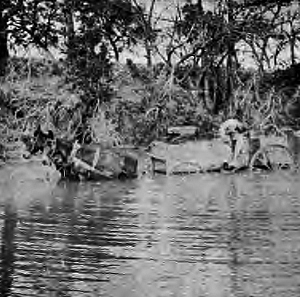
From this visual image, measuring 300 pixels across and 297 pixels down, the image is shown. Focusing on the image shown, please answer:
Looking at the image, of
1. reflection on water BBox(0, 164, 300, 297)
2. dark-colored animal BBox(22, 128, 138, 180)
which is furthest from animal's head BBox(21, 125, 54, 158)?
reflection on water BBox(0, 164, 300, 297)

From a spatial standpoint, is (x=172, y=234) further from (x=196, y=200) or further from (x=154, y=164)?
(x=154, y=164)

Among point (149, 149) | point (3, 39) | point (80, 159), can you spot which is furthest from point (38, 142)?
point (3, 39)

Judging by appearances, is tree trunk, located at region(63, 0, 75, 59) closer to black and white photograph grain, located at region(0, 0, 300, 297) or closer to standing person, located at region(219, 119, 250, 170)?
black and white photograph grain, located at region(0, 0, 300, 297)

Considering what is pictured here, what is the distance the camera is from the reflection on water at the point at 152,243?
5566 millimetres

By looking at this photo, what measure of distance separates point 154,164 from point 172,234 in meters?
9.73

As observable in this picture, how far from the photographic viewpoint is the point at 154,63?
74.4ft

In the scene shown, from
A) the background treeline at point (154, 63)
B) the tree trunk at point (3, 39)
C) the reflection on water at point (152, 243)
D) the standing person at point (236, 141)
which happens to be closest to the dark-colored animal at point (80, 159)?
the reflection on water at point (152, 243)

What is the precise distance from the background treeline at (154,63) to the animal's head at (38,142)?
13.9 feet

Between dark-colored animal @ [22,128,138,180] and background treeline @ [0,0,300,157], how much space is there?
3.91m

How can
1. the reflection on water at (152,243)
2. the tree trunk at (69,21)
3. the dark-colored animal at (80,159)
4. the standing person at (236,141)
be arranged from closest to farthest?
the reflection on water at (152,243) < the dark-colored animal at (80,159) < the standing person at (236,141) < the tree trunk at (69,21)

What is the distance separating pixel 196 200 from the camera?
1126 cm

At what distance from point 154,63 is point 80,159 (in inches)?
300

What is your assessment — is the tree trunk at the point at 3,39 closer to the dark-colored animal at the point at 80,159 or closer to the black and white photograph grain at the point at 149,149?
the black and white photograph grain at the point at 149,149

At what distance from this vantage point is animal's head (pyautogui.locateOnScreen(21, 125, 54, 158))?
50.5 ft
